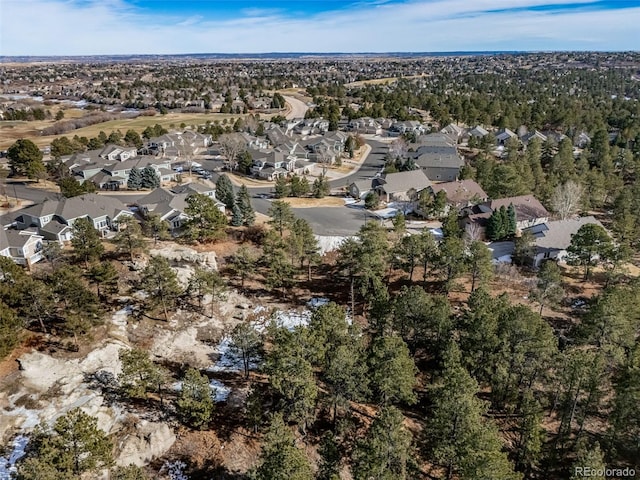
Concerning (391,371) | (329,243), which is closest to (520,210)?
(329,243)

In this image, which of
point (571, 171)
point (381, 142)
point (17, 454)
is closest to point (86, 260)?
point (17, 454)

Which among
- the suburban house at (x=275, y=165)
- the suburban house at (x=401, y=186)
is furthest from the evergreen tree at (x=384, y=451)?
the suburban house at (x=275, y=165)

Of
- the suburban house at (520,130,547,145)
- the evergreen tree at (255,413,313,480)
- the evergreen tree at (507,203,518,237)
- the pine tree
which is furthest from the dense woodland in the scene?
the suburban house at (520,130,547,145)

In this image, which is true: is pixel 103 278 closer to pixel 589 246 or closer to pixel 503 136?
pixel 589 246

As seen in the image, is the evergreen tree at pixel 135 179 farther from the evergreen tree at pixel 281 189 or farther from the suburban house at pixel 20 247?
the suburban house at pixel 20 247

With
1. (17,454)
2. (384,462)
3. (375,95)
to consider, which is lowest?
(17,454)

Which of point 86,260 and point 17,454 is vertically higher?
point 86,260

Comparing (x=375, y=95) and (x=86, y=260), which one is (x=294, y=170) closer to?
(x=86, y=260)
